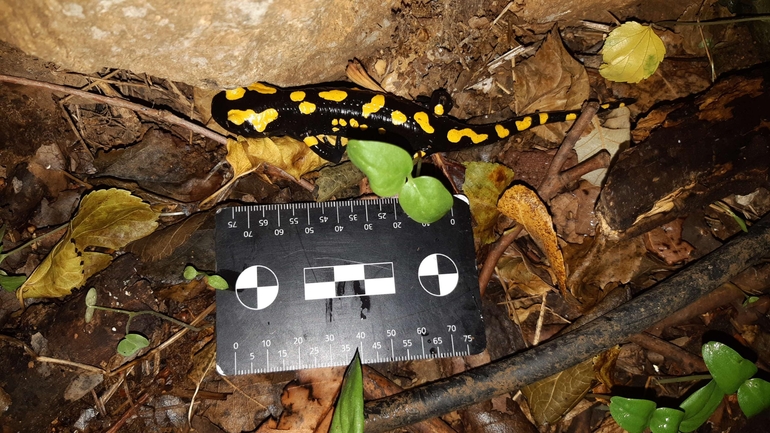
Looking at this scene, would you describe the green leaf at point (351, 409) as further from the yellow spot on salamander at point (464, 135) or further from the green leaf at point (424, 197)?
the yellow spot on salamander at point (464, 135)

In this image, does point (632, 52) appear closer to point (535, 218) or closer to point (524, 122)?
point (524, 122)

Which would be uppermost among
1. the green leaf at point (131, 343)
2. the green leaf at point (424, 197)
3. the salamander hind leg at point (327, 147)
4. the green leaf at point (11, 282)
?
the salamander hind leg at point (327, 147)

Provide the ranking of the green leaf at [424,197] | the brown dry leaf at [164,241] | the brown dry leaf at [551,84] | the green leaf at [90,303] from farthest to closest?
the brown dry leaf at [551,84] → the brown dry leaf at [164,241] → the green leaf at [90,303] → the green leaf at [424,197]

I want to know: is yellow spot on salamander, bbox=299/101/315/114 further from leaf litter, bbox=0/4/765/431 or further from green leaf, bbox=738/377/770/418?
green leaf, bbox=738/377/770/418

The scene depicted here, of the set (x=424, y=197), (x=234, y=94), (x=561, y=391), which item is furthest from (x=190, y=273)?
(x=561, y=391)

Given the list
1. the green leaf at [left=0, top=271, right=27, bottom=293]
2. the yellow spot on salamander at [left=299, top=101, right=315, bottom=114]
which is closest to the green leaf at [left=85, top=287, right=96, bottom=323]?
the green leaf at [left=0, top=271, right=27, bottom=293]

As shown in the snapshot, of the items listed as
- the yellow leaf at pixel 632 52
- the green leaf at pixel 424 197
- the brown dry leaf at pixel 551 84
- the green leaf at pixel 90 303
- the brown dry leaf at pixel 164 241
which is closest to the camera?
the green leaf at pixel 424 197

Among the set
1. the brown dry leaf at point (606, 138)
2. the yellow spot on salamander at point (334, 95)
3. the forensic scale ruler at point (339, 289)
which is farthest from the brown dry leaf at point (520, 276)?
the yellow spot on salamander at point (334, 95)
